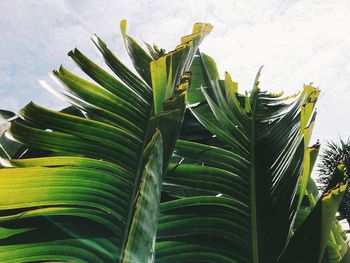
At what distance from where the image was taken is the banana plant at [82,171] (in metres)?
1.00

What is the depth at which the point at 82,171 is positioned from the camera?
3.58 feet

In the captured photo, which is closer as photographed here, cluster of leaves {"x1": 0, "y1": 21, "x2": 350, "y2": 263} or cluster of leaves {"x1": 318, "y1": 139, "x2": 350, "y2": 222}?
cluster of leaves {"x1": 0, "y1": 21, "x2": 350, "y2": 263}

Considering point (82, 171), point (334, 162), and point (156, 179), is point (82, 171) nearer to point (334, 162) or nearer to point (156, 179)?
point (156, 179)

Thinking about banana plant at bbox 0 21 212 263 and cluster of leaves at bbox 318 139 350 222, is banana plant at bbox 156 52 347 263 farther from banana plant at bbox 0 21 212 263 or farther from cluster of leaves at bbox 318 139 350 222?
cluster of leaves at bbox 318 139 350 222

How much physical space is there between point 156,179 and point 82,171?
365 millimetres

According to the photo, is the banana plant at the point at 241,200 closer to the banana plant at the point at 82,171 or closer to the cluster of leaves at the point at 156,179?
the cluster of leaves at the point at 156,179

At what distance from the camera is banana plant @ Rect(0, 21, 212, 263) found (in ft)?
3.29

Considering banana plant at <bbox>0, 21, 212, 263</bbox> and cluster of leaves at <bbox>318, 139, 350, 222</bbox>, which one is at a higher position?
cluster of leaves at <bbox>318, 139, 350, 222</bbox>

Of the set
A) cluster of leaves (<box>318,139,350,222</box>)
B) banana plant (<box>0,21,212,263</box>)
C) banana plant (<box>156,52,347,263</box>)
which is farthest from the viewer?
cluster of leaves (<box>318,139,350,222</box>)

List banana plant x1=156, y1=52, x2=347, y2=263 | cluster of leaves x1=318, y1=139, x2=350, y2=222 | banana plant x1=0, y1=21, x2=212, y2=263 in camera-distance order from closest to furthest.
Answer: banana plant x1=0, y1=21, x2=212, y2=263 → banana plant x1=156, y1=52, x2=347, y2=263 → cluster of leaves x1=318, y1=139, x2=350, y2=222

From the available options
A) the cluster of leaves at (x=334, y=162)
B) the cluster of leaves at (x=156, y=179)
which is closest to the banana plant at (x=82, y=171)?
the cluster of leaves at (x=156, y=179)

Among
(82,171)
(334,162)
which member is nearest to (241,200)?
(82,171)

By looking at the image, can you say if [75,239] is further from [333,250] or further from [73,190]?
[333,250]

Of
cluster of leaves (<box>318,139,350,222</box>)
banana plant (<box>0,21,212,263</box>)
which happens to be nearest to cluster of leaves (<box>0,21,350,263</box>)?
banana plant (<box>0,21,212,263</box>)
